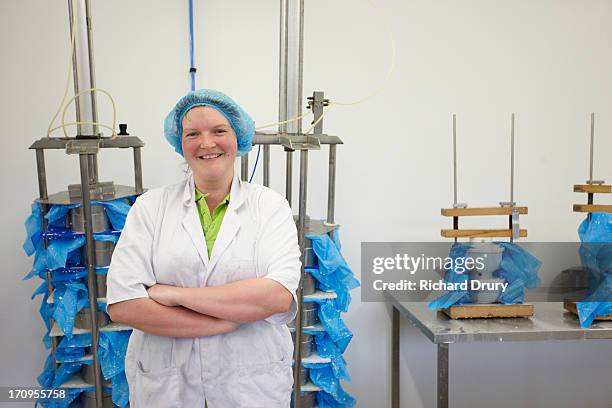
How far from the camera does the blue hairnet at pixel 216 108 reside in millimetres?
1248

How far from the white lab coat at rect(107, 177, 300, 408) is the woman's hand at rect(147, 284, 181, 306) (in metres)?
0.02

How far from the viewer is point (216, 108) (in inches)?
49.3

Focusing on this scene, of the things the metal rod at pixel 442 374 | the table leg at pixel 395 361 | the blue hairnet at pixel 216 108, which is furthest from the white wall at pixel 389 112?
the blue hairnet at pixel 216 108

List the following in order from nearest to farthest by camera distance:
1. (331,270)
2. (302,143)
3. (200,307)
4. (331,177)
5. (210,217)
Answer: (200,307) < (210,217) < (302,143) < (331,270) < (331,177)

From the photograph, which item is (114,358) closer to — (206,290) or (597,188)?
(206,290)

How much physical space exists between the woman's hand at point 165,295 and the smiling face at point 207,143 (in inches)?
10.5

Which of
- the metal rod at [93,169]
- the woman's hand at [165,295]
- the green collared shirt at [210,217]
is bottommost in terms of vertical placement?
the woman's hand at [165,295]

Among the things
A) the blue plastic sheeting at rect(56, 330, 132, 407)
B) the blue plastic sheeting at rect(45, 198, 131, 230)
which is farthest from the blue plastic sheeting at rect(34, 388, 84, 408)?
the blue plastic sheeting at rect(45, 198, 131, 230)

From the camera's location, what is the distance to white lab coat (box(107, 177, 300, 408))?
121 centimetres

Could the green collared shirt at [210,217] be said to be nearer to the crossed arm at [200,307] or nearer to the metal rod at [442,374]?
the crossed arm at [200,307]

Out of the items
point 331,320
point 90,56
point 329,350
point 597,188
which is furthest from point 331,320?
point 90,56

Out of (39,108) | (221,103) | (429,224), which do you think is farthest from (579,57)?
(39,108)

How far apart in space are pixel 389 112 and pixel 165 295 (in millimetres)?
1353

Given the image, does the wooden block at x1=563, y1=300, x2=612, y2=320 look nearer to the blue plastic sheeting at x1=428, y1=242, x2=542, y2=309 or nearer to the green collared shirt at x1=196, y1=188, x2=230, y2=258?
the blue plastic sheeting at x1=428, y1=242, x2=542, y2=309
